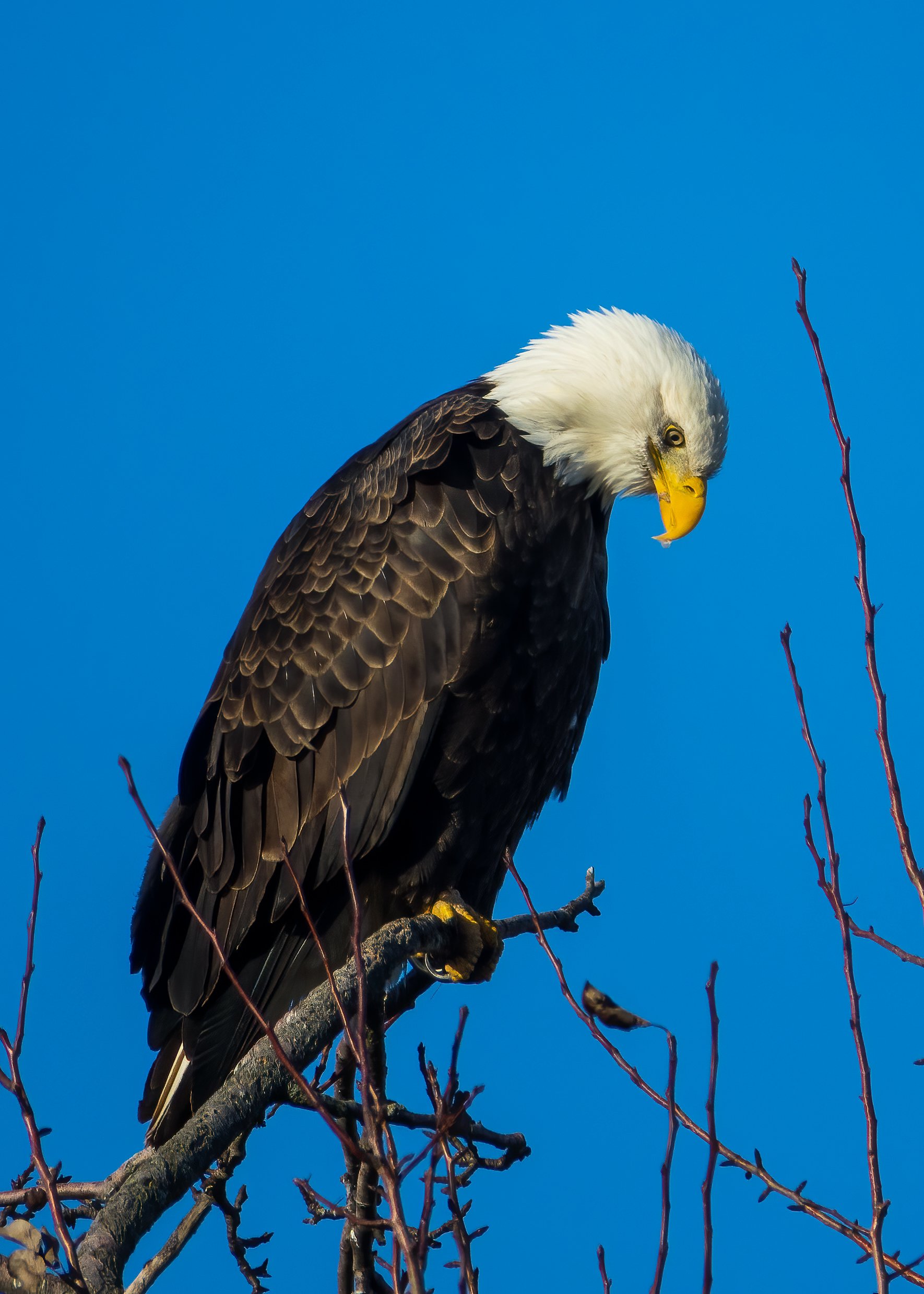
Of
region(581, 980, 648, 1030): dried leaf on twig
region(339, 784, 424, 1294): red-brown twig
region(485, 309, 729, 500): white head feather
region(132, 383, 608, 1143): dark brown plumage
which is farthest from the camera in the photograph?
region(485, 309, 729, 500): white head feather

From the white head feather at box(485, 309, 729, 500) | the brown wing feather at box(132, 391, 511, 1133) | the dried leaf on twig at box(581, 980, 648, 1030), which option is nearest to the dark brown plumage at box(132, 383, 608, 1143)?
the brown wing feather at box(132, 391, 511, 1133)

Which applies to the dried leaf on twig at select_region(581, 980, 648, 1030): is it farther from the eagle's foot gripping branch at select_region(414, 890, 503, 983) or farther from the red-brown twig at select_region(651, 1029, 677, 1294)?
the eagle's foot gripping branch at select_region(414, 890, 503, 983)

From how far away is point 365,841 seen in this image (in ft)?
11.1

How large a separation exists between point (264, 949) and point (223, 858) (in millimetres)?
272

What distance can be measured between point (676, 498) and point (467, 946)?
1.37 m

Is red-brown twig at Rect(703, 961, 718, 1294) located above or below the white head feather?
below

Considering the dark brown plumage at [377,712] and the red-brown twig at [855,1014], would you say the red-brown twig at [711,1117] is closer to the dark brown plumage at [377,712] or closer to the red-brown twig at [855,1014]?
the red-brown twig at [855,1014]

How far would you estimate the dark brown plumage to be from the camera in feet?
11.0

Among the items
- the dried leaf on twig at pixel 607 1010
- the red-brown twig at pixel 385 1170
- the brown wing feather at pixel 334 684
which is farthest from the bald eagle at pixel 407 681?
the red-brown twig at pixel 385 1170

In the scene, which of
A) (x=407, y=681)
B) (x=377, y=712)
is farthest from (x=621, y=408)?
(x=377, y=712)

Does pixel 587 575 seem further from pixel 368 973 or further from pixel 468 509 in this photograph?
pixel 368 973

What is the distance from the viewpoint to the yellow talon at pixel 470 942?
338cm

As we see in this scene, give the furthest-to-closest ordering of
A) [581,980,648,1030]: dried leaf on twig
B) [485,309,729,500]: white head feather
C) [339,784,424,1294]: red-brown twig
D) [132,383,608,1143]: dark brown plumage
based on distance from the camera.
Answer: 1. [485,309,729,500]: white head feather
2. [132,383,608,1143]: dark brown plumage
3. [581,980,648,1030]: dried leaf on twig
4. [339,784,424,1294]: red-brown twig

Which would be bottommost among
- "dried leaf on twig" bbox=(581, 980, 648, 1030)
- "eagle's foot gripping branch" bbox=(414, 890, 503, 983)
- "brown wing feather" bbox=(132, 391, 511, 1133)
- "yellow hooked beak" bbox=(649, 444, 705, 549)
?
"dried leaf on twig" bbox=(581, 980, 648, 1030)
